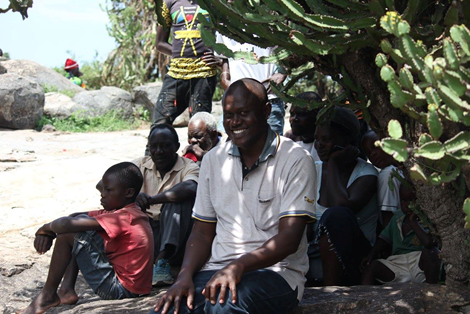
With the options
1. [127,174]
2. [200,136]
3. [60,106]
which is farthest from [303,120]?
[60,106]

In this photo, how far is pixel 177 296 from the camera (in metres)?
2.94

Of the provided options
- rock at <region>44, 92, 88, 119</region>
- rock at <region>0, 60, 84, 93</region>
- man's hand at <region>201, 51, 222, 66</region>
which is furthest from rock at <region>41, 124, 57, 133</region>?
man's hand at <region>201, 51, 222, 66</region>

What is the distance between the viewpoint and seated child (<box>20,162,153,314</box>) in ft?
12.7

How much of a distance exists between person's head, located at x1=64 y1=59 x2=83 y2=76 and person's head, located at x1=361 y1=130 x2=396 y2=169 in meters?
15.3

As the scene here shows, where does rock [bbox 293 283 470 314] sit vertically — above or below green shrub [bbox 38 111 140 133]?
below

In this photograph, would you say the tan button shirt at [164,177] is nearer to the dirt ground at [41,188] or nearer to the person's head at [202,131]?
the person's head at [202,131]

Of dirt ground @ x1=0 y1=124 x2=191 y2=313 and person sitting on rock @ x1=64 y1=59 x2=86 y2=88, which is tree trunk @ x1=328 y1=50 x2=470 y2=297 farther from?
person sitting on rock @ x1=64 y1=59 x2=86 y2=88

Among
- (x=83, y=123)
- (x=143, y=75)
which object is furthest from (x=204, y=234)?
(x=143, y=75)

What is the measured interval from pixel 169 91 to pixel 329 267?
118 inches

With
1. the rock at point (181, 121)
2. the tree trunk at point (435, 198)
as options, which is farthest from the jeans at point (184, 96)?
the rock at point (181, 121)

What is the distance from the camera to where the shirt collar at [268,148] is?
3195 mm

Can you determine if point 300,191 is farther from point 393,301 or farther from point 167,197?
point 167,197

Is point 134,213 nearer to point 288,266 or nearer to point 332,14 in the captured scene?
point 288,266

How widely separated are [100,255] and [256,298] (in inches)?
59.1
